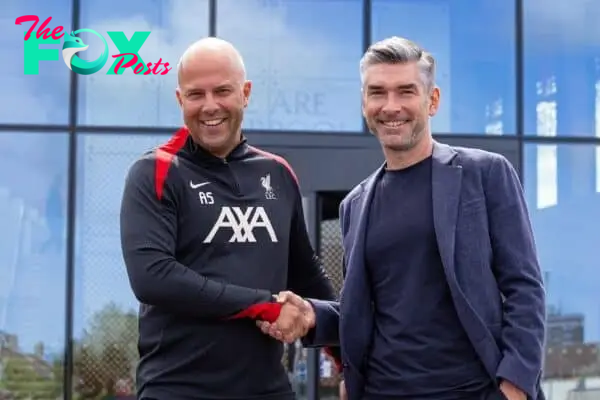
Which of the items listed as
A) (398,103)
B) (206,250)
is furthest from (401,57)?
(206,250)

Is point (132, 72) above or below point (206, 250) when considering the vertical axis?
above

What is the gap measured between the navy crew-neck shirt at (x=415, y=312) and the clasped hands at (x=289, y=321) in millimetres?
263

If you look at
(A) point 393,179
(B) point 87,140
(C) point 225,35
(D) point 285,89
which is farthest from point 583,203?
(A) point 393,179

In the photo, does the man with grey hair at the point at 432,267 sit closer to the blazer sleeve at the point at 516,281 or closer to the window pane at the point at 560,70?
the blazer sleeve at the point at 516,281

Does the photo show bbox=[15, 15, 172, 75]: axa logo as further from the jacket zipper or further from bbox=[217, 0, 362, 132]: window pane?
the jacket zipper

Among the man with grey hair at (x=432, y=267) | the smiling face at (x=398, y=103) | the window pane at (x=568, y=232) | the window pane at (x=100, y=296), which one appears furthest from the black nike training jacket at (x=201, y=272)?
the window pane at (x=568, y=232)

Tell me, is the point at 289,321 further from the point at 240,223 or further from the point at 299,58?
the point at 299,58

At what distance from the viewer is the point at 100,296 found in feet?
25.8

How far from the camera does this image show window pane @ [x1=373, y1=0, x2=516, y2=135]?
8.22 metres

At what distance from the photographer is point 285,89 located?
→ 8.07 m

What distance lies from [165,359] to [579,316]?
6408 mm

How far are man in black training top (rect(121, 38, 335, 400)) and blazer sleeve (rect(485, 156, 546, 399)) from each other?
633 mm

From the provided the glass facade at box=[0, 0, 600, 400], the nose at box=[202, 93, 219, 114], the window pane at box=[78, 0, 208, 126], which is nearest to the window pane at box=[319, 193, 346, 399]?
the glass facade at box=[0, 0, 600, 400]

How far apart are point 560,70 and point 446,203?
20.9 ft
